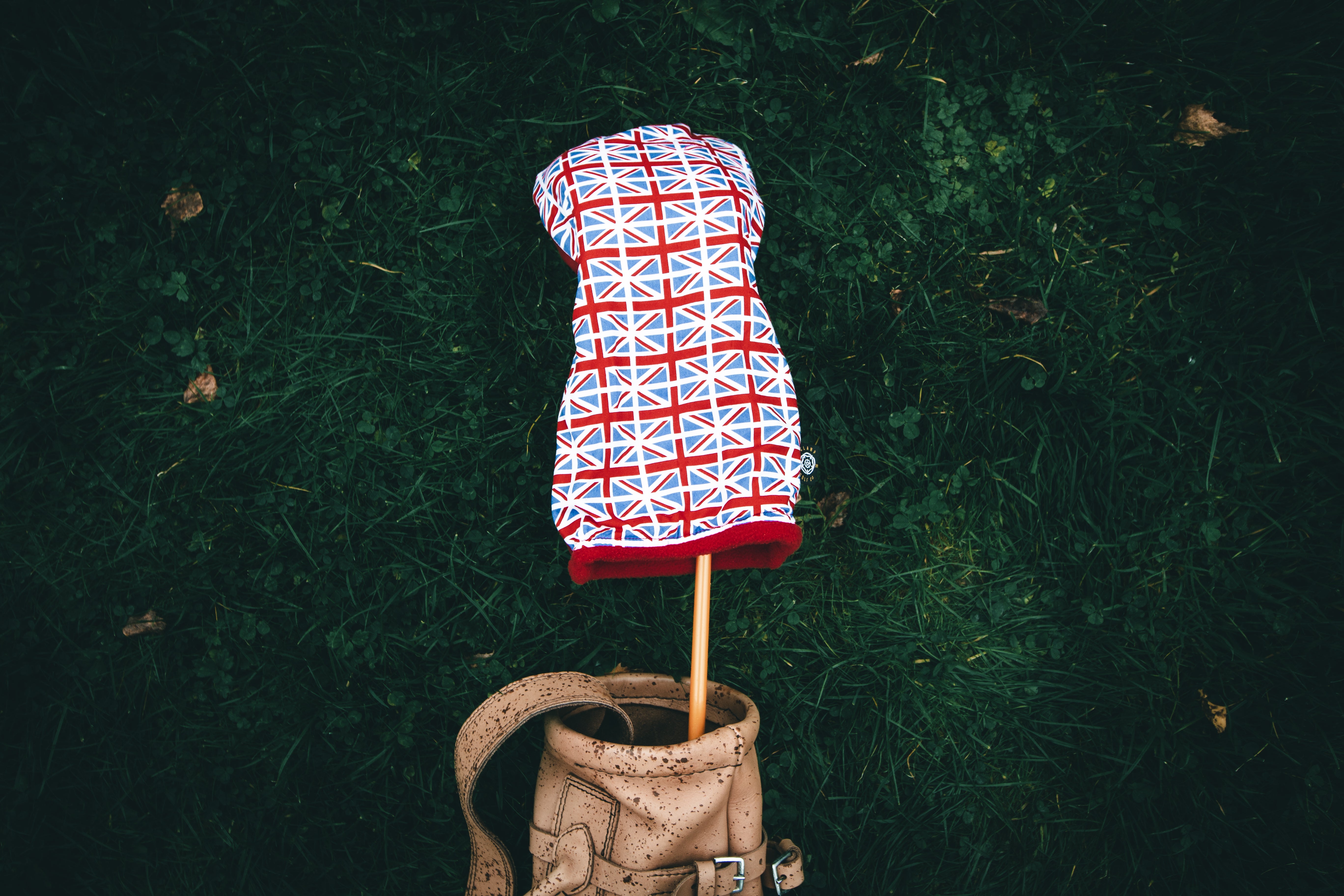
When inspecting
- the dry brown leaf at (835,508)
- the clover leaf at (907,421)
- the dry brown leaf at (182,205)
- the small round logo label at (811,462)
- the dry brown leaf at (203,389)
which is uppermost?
the dry brown leaf at (182,205)

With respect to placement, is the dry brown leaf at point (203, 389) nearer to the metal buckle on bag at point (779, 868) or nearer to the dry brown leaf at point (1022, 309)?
the metal buckle on bag at point (779, 868)

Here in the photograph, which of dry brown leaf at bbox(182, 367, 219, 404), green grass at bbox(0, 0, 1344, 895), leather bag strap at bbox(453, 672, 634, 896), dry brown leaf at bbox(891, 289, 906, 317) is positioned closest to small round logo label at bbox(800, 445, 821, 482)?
green grass at bbox(0, 0, 1344, 895)

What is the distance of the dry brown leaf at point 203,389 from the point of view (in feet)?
7.37

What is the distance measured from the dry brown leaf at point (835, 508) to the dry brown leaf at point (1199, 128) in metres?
1.54

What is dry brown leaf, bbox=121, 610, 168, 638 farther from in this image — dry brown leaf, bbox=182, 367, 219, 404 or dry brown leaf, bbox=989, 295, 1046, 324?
dry brown leaf, bbox=989, 295, 1046, 324

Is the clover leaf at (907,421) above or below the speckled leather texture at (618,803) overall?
above

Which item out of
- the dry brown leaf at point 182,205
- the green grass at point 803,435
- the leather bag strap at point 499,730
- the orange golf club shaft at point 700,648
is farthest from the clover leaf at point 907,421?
the dry brown leaf at point 182,205

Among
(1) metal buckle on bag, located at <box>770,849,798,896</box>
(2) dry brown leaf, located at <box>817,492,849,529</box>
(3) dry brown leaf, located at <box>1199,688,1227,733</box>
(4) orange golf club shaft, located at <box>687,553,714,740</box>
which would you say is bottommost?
(1) metal buckle on bag, located at <box>770,849,798,896</box>

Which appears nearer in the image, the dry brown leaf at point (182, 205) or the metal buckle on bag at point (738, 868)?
the metal buckle on bag at point (738, 868)

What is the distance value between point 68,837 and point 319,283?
1.94 metres

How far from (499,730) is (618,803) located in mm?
356

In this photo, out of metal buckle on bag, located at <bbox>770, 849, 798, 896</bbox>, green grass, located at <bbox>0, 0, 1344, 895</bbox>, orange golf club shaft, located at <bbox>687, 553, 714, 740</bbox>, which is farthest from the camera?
green grass, located at <bbox>0, 0, 1344, 895</bbox>

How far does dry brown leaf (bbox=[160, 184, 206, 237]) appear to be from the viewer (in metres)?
2.23

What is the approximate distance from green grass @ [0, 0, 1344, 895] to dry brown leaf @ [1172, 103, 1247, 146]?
0.04 meters
